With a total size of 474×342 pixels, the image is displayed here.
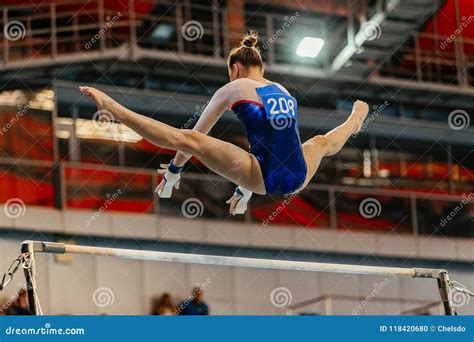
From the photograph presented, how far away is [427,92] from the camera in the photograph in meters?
14.5

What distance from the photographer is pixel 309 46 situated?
13805 millimetres

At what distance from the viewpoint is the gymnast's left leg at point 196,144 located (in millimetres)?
5223

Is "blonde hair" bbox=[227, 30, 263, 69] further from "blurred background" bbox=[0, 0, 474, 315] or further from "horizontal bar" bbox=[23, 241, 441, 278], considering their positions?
"blurred background" bbox=[0, 0, 474, 315]

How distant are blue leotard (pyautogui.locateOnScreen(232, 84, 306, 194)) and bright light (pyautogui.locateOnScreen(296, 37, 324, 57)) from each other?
26.3 feet

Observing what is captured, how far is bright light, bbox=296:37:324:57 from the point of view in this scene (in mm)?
13766

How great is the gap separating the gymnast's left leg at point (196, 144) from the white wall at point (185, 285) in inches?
246

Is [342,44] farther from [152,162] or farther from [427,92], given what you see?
[152,162]

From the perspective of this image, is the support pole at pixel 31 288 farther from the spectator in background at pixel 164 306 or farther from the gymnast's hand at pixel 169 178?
the spectator in background at pixel 164 306

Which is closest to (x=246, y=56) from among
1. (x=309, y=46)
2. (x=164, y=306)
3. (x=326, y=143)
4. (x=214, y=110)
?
(x=214, y=110)

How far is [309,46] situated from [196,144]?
8483 mm

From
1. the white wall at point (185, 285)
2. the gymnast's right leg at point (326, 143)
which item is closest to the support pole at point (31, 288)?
the gymnast's right leg at point (326, 143)

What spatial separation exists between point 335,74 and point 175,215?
3.21 metres

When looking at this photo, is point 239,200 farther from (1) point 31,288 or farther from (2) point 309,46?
(2) point 309,46
